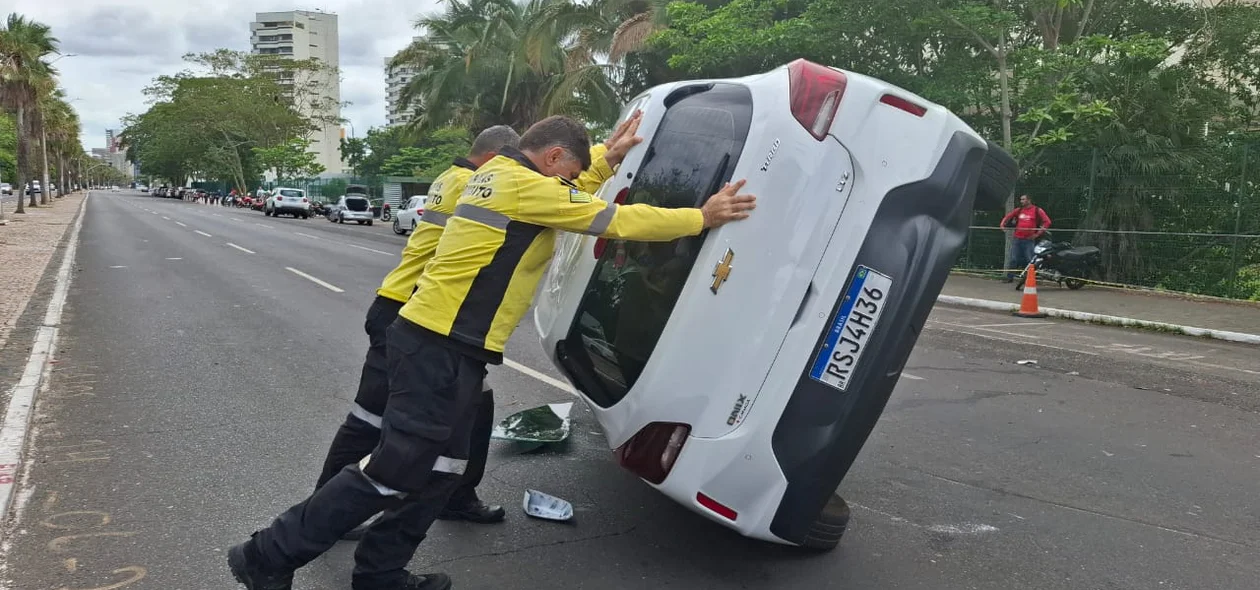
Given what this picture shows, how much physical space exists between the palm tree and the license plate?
49640 mm

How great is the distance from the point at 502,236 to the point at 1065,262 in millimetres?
13273

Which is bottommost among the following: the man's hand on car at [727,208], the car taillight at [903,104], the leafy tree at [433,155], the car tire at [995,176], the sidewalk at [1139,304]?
Result: the sidewalk at [1139,304]

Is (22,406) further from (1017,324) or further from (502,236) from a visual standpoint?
(1017,324)

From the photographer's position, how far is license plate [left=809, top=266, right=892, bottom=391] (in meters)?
3.09

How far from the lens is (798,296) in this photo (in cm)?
307

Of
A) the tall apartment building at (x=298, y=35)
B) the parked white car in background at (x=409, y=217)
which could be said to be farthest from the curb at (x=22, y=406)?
the tall apartment building at (x=298, y=35)

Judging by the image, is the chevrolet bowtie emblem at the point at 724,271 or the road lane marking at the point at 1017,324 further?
the road lane marking at the point at 1017,324

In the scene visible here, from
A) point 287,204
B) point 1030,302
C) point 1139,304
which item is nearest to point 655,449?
point 1030,302

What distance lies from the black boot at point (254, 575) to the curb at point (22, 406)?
1585 mm

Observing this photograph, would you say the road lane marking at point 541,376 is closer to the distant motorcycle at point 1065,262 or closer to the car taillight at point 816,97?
the car taillight at point 816,97

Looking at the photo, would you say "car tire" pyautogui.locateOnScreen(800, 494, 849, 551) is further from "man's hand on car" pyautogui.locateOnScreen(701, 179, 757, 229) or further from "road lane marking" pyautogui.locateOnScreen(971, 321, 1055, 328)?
"road lane marking" pyautogui.locateOnScreen(971, 321, 1055, 328)

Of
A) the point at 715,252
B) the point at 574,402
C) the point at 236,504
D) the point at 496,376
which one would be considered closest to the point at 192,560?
the point at 236,504

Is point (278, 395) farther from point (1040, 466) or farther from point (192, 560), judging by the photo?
point (1040, 466)

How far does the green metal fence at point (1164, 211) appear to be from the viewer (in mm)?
13102
